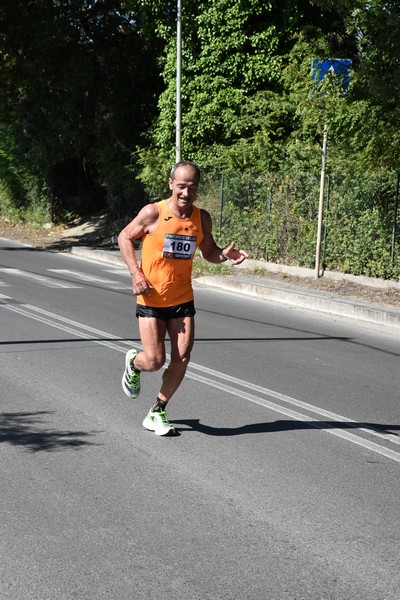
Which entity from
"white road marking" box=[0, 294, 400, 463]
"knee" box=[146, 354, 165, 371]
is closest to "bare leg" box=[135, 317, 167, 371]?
"knee" box=[146, 354, 165, 371]

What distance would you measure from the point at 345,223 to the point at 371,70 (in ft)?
12.4

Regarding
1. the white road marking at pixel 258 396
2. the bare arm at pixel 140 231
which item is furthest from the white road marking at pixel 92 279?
the bare arm at pixel 140 231

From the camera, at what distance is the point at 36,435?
248 inches

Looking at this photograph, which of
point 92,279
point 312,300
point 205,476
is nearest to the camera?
point 205,476

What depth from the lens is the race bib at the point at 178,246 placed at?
616 cm

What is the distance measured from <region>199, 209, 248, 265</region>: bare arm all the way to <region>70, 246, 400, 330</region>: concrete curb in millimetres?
7203

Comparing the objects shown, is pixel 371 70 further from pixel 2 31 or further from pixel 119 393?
pixel 2 31

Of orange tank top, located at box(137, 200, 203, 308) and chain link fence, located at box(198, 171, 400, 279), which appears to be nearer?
orange tank top, located at box(137, 200, 203, 308)

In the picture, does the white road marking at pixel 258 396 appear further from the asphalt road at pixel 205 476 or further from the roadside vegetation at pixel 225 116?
the roadside vegetation at pixel 225 116

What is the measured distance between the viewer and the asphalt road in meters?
4.05

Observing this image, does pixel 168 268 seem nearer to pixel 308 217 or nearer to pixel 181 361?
pixel 181 361

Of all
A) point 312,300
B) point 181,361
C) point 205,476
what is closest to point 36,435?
point 181,361

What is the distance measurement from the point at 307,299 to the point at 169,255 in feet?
31.3

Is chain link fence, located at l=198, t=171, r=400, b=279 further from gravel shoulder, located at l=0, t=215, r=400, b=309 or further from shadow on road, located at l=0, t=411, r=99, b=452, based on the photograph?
shadow on road, located at l=0, t=411, r=99, b=452
